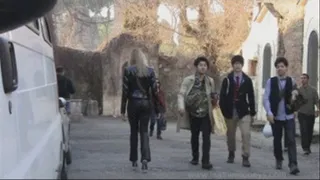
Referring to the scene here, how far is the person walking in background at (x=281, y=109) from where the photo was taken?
8258mm

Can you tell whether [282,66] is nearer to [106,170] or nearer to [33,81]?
[106,170]

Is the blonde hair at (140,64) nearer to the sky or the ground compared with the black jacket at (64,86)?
nearer to the sky

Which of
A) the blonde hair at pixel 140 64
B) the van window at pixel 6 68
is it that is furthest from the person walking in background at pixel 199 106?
the van window at pixel 6 68

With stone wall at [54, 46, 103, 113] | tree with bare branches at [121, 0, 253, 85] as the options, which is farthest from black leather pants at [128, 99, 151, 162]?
stone wall at [54, 46, 103, 113]

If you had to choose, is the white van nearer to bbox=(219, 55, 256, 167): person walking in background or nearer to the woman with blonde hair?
the woman with blonde hair

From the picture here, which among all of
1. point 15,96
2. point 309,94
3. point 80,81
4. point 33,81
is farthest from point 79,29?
point 80,81

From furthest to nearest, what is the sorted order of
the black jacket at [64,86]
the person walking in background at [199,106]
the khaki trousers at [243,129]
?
the black jacket at [64,86]
the khaki trousers at [243,129]
the person walking in background at [199,106]

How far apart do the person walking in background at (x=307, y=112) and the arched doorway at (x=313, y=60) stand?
461cm

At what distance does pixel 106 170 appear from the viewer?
862 centimetres

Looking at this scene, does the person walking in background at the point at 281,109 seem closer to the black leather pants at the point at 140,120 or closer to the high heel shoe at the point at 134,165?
the black leather pants at the point at 140,120

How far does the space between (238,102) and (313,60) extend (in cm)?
886

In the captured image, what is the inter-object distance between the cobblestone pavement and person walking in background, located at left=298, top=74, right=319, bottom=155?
27cm

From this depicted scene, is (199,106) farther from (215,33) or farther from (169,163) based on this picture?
(215,33)

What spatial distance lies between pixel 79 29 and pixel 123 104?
1.54m
